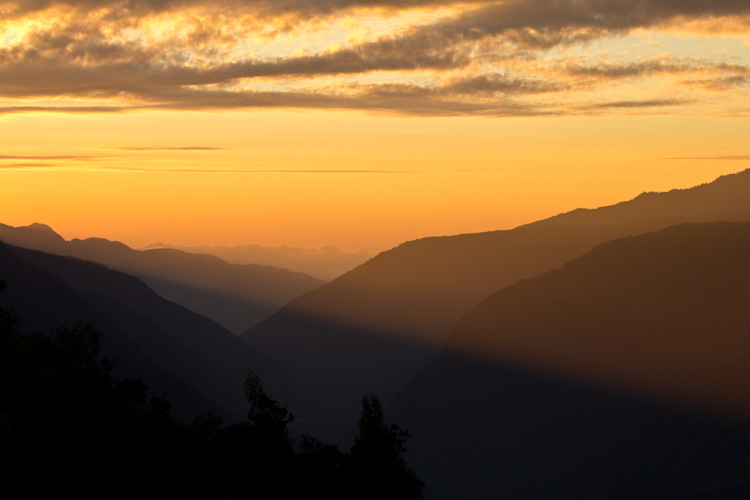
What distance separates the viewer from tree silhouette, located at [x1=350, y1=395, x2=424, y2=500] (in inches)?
4021

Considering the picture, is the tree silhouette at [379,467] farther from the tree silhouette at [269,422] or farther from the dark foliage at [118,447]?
the tree silhouette at [269,422]

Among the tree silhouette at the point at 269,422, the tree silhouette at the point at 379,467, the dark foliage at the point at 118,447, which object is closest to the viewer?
the dark foliage at the point at 118,447

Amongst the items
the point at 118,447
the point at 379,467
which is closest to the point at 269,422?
the point at 379,467

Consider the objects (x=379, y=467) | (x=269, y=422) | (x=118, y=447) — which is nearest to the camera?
(x=118, y=447)

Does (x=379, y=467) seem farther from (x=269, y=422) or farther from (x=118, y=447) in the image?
(x=118, y=447)

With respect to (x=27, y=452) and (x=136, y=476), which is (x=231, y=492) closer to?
(x=136, y=476)

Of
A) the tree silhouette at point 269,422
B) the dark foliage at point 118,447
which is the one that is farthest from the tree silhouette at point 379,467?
the tree silhouette at point 269,422

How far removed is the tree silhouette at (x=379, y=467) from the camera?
102 meters

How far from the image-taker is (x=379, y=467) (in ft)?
339

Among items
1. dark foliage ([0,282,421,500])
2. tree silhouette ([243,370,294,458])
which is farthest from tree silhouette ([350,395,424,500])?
tree silhouette ([243,370,294,458])

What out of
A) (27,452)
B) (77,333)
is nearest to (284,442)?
(77,333)

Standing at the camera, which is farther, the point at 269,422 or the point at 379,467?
the point at 379,467

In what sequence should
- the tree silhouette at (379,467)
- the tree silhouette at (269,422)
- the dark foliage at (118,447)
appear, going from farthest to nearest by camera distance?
the tree silhouette at (379,467)
the tree silhouette at (269,422)
the dark foliage at (118,447)

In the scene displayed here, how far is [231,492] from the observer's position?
81.1 metres
